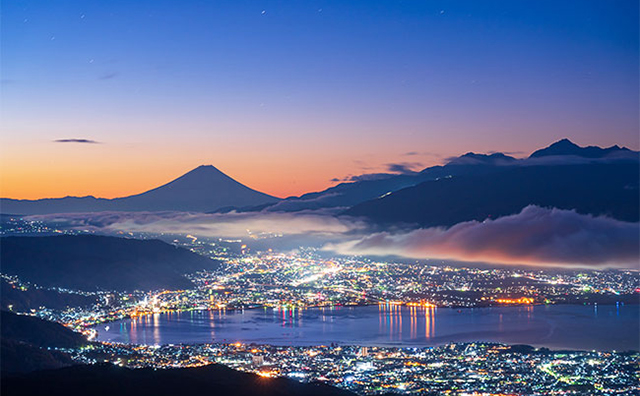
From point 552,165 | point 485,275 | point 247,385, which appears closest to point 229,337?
point 247,385

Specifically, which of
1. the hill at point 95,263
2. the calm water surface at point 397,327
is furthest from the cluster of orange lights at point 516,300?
the hill at point 95,263

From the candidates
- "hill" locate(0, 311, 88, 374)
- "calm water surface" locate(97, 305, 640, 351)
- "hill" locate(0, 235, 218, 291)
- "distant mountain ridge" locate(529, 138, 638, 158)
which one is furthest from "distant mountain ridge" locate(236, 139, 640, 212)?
"hill" locate(0, 311, 88, 374)

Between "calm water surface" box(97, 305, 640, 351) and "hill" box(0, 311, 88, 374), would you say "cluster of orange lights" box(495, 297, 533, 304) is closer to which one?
"calm water surface" box(97, 305, 640, 351)

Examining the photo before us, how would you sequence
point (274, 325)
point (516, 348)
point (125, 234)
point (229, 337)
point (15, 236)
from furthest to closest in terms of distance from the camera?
point (125, 234) → point (15, 236) → point (274, 325) → point (229, 337) → point (516, 348)

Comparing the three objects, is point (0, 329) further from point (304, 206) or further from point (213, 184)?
point (213, 184)

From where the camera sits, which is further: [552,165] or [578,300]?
[552,165]

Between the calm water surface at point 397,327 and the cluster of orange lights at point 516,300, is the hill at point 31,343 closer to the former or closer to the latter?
the calm water surface at point 397,327
